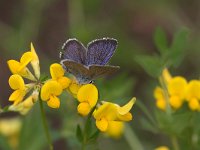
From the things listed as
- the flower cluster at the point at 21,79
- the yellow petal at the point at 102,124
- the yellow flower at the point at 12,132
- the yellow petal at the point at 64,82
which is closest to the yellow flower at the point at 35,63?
the flower cluster at the point at 21,79

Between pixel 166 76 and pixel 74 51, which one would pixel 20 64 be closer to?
pixel 74 51

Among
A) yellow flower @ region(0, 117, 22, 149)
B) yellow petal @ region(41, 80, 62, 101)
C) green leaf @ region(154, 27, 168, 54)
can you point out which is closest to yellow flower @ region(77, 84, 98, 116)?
yellow petal @ region(41, 80, 62, 101)

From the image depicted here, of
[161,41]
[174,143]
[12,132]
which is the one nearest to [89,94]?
[174,143]

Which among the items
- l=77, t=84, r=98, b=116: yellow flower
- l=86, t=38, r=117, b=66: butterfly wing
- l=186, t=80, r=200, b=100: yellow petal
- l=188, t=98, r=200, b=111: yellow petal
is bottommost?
l=188, t=98, r=200, b=111: yellow petal

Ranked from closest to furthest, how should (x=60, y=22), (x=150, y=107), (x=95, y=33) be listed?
1. (x=150, y=107)
2. (x=95, y=33)
3. (x=60, y=22)

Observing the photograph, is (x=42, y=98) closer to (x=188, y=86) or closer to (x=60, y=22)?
(x=188, y=86)

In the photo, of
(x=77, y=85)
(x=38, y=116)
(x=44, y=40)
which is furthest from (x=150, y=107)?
(x=77, y=85)

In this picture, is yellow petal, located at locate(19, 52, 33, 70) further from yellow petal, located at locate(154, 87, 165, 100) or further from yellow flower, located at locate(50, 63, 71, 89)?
yellow petal, located at locate(154, 87, 165, 100)

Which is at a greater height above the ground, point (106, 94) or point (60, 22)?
point (106, 94)
